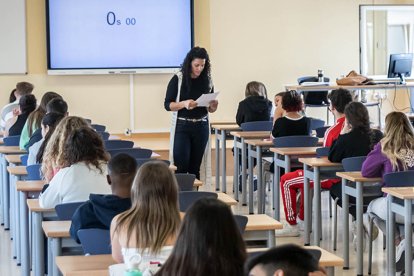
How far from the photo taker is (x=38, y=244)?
5508 millimetres

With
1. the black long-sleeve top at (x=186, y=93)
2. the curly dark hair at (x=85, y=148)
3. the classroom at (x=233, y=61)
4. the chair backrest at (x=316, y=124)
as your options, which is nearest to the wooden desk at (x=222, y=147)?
the chair backrest at (x=316, y=124)

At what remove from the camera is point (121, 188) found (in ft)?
14.7

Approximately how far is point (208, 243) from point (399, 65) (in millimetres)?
10133

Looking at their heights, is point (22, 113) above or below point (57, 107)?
below

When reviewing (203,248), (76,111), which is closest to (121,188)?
→ (203,248)

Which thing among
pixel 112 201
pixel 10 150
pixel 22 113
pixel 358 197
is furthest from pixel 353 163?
pixel 22 113

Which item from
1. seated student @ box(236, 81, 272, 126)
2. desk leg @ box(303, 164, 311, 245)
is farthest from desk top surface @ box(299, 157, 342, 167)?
seated student @ box(236, 81, 272, 126)

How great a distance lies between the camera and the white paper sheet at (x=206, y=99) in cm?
817

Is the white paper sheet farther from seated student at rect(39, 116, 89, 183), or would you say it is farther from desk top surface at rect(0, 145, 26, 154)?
seated student at rect(39, 116, 89, 183)

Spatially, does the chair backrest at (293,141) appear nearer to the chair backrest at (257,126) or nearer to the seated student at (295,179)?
the seated student at (295,179)

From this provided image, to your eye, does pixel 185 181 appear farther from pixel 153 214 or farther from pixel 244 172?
pixel 244 172

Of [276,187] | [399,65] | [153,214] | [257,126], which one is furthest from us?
[399,65]

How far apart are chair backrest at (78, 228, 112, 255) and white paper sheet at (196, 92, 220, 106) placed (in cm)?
389

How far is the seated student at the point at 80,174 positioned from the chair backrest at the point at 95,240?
3.66 feet
